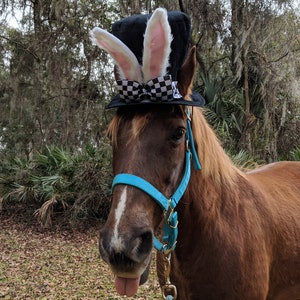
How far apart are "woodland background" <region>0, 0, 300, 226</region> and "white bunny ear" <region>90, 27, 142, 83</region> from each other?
6.82 metres

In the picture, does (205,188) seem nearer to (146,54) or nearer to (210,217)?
(210,217)

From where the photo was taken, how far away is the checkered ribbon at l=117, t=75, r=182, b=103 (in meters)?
1.70

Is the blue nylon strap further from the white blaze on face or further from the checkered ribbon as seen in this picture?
the checkered ribbon

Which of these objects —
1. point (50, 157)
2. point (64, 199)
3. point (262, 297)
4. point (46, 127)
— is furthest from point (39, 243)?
point (262, 297)

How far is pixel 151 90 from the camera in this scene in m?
1.71

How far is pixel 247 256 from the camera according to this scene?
6.93 feet

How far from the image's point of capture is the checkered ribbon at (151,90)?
170cm

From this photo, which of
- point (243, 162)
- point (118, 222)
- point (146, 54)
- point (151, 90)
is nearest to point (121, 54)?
point (146, 54)

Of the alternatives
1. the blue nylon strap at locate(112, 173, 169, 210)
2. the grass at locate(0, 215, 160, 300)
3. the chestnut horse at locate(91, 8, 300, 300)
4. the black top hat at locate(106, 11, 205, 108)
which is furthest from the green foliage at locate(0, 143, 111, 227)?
the blue nylon strap at locate(112, 173, 169, 210)

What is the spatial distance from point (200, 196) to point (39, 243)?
770cm

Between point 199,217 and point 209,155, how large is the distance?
35 centimetres

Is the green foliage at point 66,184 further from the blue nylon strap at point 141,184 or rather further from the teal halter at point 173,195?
the blue nylon strap at point 141,184

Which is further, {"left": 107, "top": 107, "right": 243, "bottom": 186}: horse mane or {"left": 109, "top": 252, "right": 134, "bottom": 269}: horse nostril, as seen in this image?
{"left": 107, "top": 107, "right": 243, "bottom": 186}: horse mane

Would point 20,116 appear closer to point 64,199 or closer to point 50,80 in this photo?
point 50,80
